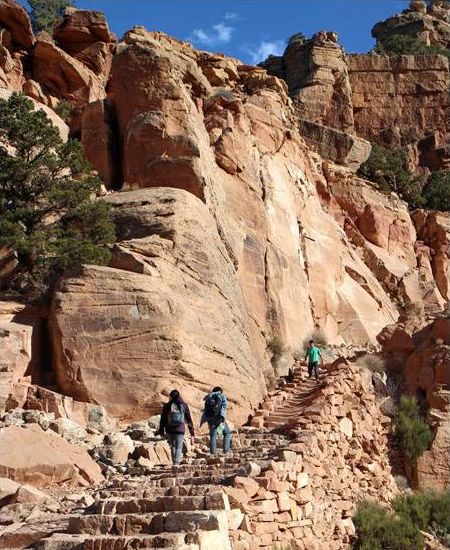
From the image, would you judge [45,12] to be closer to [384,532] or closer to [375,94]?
[375,94]

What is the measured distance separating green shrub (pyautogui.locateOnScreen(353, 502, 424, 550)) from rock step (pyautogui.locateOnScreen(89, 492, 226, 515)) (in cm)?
443

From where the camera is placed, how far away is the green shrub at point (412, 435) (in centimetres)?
1970

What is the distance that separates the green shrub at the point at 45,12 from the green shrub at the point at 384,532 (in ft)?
129

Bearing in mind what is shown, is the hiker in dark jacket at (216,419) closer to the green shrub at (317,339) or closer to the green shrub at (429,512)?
the green shrub at (429,512)

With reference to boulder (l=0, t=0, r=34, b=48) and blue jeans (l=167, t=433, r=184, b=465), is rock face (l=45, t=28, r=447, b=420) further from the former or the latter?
boulder (l=0, t=0, r=34, b=48)

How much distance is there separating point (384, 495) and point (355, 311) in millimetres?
16889

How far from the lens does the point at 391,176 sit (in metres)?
51.1

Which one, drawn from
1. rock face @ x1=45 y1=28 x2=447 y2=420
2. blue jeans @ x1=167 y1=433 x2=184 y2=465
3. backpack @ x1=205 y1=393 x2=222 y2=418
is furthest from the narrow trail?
rock face @ x1=45 y1=28 x2=447 y2=420

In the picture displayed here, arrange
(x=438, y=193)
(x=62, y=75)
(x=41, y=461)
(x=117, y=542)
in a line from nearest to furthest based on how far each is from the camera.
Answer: (x=117, y=542) < (x=41, y=461) < (x=62, y=75) < (x=438, y=193)

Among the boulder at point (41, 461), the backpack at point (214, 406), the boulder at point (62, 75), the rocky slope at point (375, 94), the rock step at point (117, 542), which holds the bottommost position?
the rock step at point (117, 542)

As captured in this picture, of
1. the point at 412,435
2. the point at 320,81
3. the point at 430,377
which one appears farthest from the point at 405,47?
the point at 412,435

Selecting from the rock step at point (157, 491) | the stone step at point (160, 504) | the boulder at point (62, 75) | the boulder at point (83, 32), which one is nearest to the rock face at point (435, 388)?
the rock step at point (157, 491)

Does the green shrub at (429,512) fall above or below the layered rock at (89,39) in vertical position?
below

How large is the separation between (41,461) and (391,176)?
135 ft
